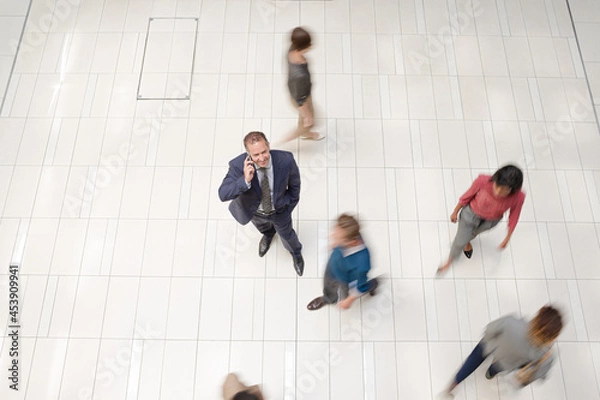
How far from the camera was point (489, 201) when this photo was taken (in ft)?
11.1

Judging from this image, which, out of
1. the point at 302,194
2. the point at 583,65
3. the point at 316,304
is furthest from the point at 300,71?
the point at 583,65

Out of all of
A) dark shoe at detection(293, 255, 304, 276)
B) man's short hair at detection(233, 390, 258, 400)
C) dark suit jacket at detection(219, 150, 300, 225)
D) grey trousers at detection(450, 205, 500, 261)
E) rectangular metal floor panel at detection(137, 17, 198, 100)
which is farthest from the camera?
rectangular metal floor panel at detection(137, 17, 198, 100)

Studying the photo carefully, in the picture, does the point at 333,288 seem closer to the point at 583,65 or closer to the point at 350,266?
the point at 350,266

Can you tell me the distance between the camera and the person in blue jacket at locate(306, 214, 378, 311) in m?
2.98

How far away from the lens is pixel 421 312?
4.11 metres

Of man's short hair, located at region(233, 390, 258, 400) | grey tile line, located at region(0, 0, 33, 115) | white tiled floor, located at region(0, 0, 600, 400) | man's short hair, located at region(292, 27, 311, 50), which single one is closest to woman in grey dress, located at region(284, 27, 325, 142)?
man's short hair, located at region(292, 27, 311, 50)

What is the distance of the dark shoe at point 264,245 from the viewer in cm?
427

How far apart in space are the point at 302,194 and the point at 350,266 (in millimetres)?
1598

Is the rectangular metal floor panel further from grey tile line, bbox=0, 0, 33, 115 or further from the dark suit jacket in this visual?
the dark suit jacket

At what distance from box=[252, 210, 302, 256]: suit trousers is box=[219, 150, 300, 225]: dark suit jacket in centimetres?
8

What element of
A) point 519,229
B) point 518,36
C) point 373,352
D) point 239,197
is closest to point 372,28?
point 518,36

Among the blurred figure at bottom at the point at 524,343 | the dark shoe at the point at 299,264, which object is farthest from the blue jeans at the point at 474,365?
the dark shoe at the point at 299,264

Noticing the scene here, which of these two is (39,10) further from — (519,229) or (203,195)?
(519,229)

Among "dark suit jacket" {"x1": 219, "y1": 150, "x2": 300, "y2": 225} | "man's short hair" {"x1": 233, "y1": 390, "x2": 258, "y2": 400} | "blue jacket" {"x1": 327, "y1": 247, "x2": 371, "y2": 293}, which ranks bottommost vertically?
"man's short hair" {"x1": 233, "y1": 390, "x2": 258, "y2": 400}
